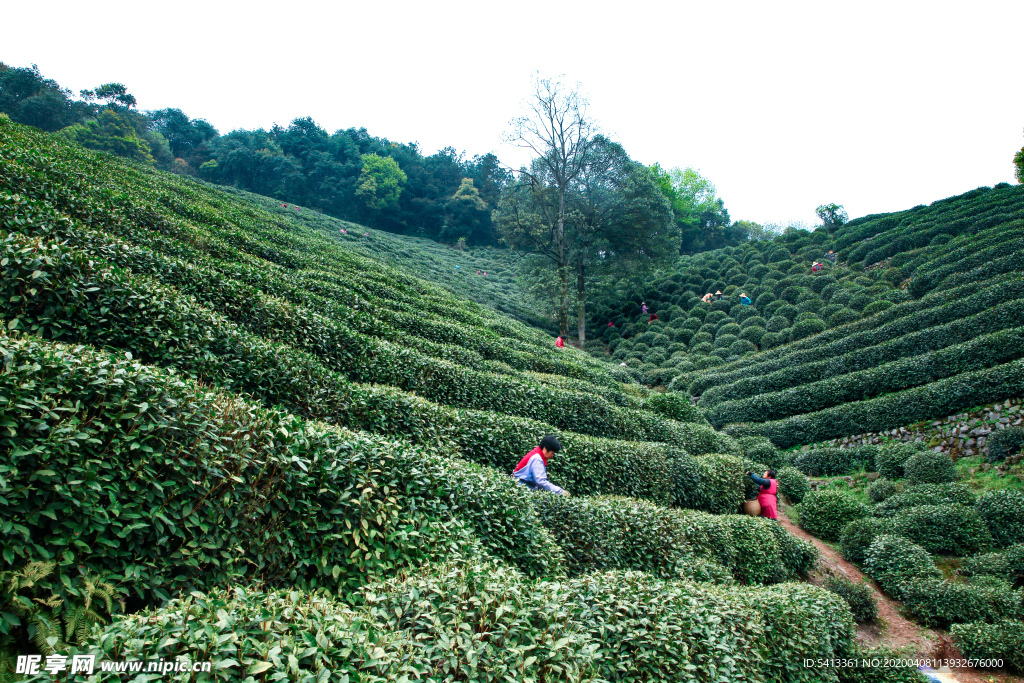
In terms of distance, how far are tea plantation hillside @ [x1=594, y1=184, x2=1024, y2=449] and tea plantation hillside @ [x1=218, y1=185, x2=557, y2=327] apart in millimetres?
6273

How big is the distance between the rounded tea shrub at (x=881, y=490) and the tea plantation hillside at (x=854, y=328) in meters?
3.38

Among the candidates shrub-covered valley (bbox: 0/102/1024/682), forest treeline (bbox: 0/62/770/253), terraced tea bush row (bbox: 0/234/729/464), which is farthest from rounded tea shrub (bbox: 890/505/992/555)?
forest treeline (bbox: 0/62/770/253)

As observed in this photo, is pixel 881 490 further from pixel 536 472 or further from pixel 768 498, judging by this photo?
pixel 536 472

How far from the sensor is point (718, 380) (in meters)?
21.4

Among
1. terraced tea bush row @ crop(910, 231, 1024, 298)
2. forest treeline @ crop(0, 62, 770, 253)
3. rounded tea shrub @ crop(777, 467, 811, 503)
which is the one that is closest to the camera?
rounded tea shrub @ crop(777, 467, 811, 503)

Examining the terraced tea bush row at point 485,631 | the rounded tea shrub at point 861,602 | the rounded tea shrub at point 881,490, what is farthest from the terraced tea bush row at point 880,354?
the terraced tea bush row at point 485,631

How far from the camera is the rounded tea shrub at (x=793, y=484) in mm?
13062

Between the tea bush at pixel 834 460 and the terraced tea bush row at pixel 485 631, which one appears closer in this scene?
the terraced tea bush row at pixel 485 631

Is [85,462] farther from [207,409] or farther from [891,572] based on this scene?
[891,572]

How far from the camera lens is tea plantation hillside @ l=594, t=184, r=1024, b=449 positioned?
1471 centimetres

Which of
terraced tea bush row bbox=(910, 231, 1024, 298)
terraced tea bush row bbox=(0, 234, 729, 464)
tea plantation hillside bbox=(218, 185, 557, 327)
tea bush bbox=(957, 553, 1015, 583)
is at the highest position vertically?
terraced tea bush row bbox=(910, 231, 1024, 298)

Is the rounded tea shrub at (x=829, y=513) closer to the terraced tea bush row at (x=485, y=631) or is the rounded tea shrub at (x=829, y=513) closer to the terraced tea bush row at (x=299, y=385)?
the terraced tea bush row at (x=299, y=385)

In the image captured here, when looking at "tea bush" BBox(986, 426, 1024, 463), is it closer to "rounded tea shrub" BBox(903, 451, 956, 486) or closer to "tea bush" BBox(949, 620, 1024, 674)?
"rounded tea shrub" BBox(903, 451, 956, 486)

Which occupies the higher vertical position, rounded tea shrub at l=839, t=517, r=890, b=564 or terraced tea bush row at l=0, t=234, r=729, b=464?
terraced tea bush row at l=0, t=234, r=729, b=464
